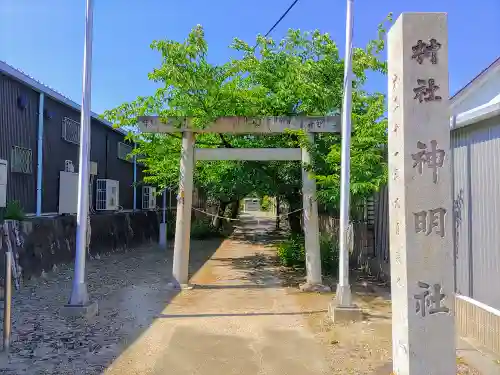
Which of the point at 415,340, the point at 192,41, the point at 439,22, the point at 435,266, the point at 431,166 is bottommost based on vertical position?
the point at 415,340

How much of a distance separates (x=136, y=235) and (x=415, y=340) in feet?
51.0

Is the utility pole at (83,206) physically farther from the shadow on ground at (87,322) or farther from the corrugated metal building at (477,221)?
the corrugated metal building at (477,221)

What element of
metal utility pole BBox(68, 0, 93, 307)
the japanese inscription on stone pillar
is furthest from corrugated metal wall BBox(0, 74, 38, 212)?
the japanese inscription on stone pillar

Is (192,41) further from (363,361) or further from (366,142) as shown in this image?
(363,361)

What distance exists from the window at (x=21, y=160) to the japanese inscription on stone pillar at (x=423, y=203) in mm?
9125

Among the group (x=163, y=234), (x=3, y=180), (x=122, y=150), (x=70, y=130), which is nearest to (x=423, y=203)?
(x=3, y=180)

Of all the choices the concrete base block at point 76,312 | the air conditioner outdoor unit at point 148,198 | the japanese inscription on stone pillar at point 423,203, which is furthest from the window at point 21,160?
the air conditioner outdoor unit at point 148,198

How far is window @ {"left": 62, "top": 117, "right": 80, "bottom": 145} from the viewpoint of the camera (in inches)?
518

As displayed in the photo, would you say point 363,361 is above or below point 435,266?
below

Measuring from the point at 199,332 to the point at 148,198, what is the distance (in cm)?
1537

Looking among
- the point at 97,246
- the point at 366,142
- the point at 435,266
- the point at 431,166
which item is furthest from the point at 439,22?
the point at 97,246

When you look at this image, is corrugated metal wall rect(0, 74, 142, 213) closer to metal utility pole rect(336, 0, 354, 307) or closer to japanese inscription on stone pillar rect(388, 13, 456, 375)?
metal utility pole rect(336, 0, 354, 307)

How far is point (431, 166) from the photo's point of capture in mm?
4387

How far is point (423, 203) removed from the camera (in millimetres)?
4371
